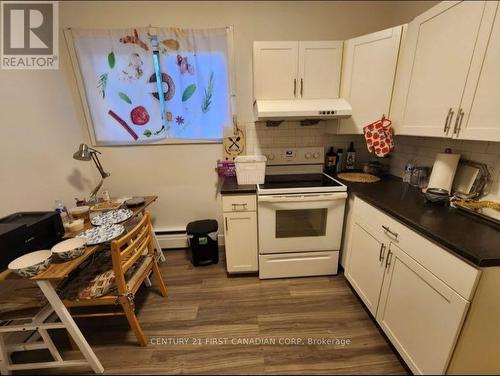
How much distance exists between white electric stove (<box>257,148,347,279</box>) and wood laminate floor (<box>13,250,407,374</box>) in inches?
5.7

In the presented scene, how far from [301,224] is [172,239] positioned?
4.77 feet

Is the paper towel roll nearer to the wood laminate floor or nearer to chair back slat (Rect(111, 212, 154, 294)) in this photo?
the wood laminate floor

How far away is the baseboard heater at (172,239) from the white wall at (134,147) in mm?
224

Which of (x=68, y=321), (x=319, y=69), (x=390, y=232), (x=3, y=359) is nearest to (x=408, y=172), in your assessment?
(x=390, y=232)

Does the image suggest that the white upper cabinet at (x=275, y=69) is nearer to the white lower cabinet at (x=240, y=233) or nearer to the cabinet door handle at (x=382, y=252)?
the white lower cabinet at (x=240, y=233)

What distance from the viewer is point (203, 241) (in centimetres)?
209

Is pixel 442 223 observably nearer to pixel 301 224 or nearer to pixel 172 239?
pixel 301 224

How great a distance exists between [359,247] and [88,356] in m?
1.82

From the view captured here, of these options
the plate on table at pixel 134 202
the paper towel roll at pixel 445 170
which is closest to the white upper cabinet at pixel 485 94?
the paper towel roll at pixel 445 170

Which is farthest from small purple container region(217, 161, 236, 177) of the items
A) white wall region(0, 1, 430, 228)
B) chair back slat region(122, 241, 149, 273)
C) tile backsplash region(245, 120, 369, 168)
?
chair back slat region(122, 241, 149, 273)

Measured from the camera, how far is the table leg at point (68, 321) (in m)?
1.05

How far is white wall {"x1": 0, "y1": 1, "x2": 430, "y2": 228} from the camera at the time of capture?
4.97 feet

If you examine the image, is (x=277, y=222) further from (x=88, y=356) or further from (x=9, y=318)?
(x=9, y=318)

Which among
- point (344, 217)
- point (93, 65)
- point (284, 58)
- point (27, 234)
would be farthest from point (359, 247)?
point (93, 65)
